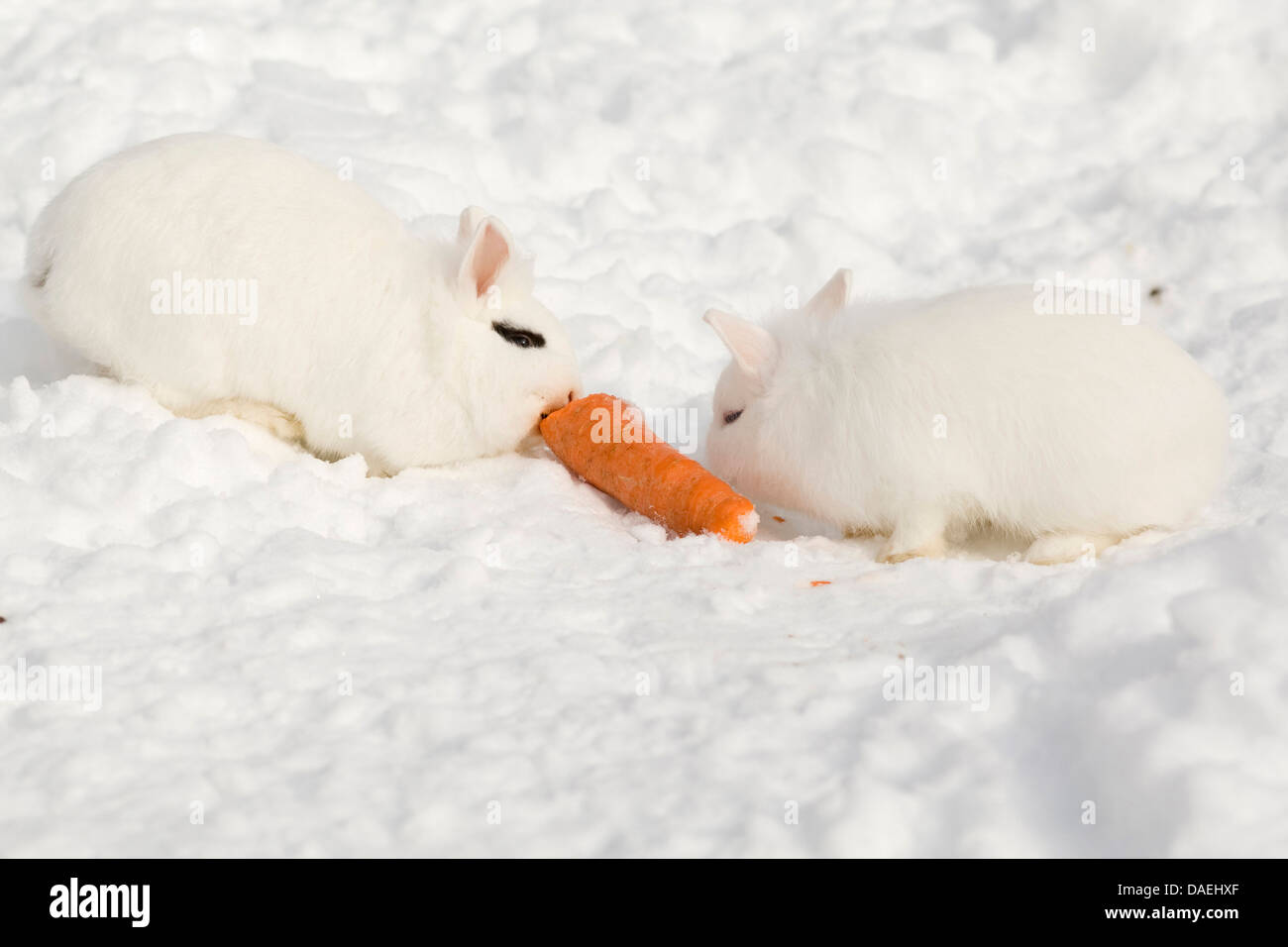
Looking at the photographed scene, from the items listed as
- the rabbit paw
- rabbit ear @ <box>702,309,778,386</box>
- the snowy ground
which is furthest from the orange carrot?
the rabbit paw

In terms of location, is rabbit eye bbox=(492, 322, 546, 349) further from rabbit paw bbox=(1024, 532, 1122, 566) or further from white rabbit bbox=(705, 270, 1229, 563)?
rabbit paw bbox=(1024, 532, 1122, 566)

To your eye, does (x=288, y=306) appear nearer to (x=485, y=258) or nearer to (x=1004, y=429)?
(x=485, y=258)

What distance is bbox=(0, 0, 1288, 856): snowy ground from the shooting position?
2586mm

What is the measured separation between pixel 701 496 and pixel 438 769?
1.89 metres

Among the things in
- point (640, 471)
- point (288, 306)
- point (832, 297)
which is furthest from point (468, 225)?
point (832, 297)

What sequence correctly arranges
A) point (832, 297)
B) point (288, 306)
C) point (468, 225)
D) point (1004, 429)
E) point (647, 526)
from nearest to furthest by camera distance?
point (1004, 429) < point (647, 526) < point (288, 306) < point (832, 297) < point (468, 225)

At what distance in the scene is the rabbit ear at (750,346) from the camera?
4578 mm

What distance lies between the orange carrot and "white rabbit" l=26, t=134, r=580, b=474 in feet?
0.54

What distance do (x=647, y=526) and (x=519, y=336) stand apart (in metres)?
0.89

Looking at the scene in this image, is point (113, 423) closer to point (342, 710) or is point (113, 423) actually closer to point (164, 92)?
point (342, 710)

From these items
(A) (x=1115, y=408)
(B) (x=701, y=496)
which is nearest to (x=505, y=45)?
(B) (x=701, y=496)

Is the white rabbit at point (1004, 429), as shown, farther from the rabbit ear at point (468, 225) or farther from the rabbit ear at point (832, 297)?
the rabbit ear at point (468, 225)

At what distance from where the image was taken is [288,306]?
459cm

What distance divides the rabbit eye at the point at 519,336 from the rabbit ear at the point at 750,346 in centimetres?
66
